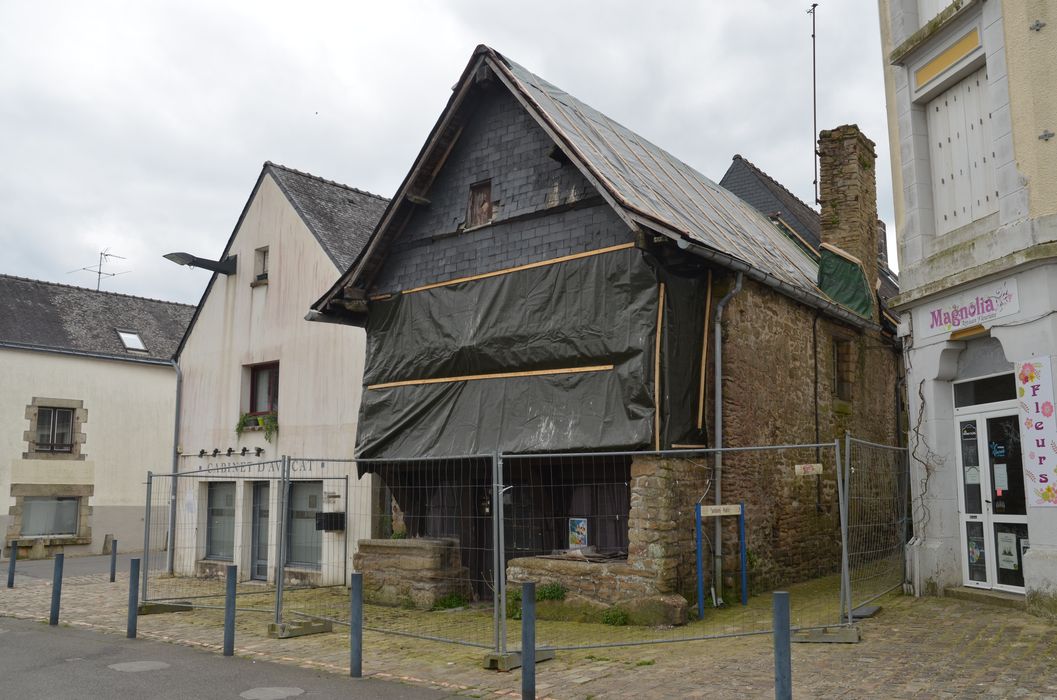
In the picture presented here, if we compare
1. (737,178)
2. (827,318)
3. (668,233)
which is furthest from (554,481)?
(737,178)

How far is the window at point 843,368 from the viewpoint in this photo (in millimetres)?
15992

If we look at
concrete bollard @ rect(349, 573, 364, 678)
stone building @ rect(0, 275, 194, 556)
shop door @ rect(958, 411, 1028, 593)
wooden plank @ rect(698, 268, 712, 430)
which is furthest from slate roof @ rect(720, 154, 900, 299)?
stone building @ rect(0, 275, 194, 556)

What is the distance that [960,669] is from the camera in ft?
24.5

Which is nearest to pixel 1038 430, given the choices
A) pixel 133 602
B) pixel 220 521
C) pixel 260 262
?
pixel 133 602

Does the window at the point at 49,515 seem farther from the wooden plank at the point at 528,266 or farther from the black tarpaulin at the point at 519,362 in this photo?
the wooden plank at the point at 528,266

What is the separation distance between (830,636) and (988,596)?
2764 millimetres

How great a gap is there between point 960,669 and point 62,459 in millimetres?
24986

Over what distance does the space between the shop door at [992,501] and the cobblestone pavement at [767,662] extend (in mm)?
527

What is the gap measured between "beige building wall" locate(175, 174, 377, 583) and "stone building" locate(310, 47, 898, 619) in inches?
79.5

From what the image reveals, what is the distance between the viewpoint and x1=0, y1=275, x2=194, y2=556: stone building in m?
25.0

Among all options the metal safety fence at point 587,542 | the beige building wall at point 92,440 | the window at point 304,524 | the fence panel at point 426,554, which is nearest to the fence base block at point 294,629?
the metal safety fence at point 587,542

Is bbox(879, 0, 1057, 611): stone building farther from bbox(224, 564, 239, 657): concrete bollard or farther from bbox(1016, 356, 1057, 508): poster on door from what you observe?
bbox(224, 564, 239, 657): concrete bollard

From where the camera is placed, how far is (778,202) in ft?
73.9

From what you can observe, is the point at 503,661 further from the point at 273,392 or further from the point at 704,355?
the point at 273,392
